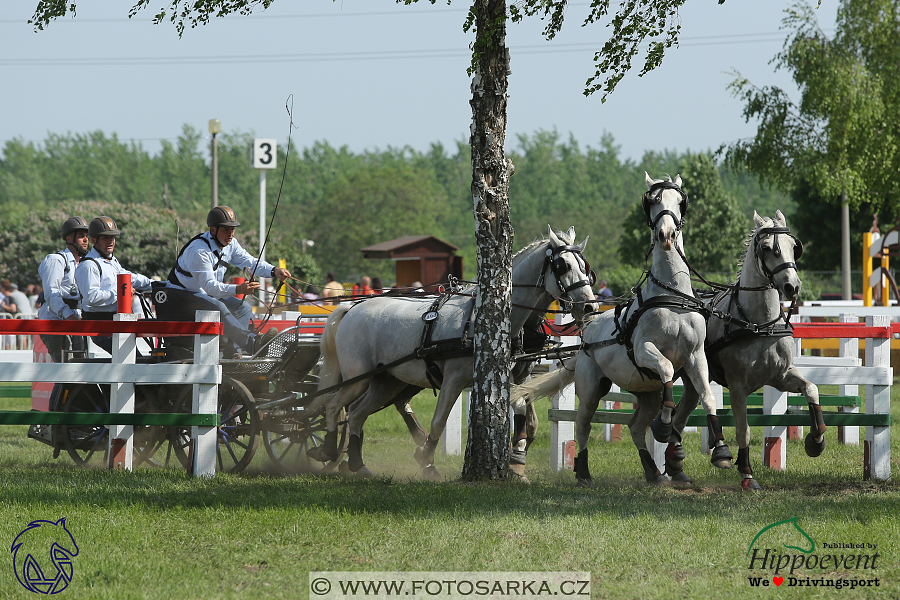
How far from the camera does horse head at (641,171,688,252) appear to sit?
702 centimetres

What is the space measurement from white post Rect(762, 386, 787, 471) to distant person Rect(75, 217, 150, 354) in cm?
610

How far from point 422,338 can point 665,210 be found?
2.37m

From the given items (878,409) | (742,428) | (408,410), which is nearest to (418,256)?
(408,410)

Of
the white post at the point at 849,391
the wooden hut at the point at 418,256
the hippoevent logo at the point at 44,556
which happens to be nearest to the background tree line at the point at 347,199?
the wooden hut at the point at 418,256

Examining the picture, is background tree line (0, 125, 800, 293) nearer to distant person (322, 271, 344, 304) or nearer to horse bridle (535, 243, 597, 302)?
distant person (322, 271, 344, 304)

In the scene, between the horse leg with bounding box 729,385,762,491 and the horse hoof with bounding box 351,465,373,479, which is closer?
the horse leg with bounding box 729,385,762,491

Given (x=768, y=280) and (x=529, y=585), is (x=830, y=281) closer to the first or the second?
(x=768, y=280)

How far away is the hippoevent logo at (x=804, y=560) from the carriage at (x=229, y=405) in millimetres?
4582

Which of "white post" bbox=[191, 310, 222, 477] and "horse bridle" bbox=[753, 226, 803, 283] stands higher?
"horse bridle" bbox=[753, 226, 803, 283]

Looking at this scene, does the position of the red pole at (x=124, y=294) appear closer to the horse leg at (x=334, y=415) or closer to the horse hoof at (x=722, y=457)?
the horse leg at (x=334, y=415)

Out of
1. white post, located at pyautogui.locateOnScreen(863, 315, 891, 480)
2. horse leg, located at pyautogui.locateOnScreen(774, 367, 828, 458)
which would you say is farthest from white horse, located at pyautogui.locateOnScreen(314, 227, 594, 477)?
white post, located at pyautogui.locateOnScreen(863, 315, 891, 480)

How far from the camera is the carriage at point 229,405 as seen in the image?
8.40 m

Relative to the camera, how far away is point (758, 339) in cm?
725

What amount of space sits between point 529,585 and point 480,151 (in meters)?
3.69
